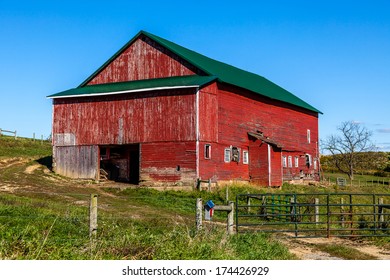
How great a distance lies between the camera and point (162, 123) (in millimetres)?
33156

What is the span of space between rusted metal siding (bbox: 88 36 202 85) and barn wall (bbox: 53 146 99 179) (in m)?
5.25

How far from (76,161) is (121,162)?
10.2 feet

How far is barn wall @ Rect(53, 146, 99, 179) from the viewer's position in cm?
3569

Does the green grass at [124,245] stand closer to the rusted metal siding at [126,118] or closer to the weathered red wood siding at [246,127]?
the rusted metal siding at [126,118]

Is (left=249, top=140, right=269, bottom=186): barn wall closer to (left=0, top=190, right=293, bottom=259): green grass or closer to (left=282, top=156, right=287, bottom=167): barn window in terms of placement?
(left=282, top=156, right=287, bottom=167): barn window

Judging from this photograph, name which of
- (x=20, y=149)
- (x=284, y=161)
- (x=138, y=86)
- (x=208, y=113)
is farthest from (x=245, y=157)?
(x=20, y=149)

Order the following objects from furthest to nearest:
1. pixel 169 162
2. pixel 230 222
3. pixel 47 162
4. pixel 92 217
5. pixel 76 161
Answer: pixel 47 162
pixel 76 161
pixel 169 162
pixel 230 222
pixel 92 217

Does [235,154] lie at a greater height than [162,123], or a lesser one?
lesser

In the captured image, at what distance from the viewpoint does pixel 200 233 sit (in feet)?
39.2

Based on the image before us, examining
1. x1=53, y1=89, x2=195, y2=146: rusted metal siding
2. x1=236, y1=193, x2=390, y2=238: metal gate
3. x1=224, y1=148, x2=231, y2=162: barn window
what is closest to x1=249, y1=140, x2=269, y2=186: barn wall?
x1=224, y1=148, x2=231, y2=162: barn window

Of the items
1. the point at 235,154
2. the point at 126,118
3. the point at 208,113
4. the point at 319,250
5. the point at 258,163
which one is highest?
the point at 208,113

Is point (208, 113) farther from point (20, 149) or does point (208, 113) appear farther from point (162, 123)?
point (20, 149)

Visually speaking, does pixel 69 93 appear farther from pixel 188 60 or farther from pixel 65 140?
pixel 188 60

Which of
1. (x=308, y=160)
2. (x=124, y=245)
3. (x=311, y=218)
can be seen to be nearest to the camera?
(x=124, y=245)
